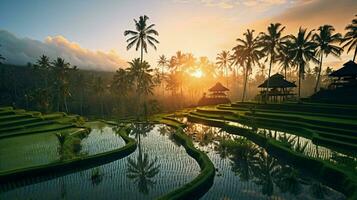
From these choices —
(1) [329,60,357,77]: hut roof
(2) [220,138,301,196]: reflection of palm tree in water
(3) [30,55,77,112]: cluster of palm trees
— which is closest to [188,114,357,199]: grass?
(2) [220,138,301,196]: reflection of palm tree in water

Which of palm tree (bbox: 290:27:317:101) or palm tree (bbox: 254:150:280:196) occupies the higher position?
palm tree (bbox: 290:27:317:101)

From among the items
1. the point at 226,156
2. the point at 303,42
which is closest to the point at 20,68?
the point at 303,42

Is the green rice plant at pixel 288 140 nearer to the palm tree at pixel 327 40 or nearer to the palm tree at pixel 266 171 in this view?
the palm tree at pixel 266 171

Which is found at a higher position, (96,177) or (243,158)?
(243,158)

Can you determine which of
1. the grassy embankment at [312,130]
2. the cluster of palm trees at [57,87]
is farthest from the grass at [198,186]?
the cluster of palm trees at [57,87]

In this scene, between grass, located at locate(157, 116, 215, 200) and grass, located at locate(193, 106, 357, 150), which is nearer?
grass, located at locate(157, 116, 215, 200)

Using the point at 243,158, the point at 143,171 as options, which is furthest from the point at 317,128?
the point at 143,171

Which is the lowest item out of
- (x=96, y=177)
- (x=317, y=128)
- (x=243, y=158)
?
(x=96, y=177)

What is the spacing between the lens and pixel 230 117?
A: 47.1 metres

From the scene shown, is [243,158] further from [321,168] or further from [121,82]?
[121,82]

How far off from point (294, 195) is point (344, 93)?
118 ft

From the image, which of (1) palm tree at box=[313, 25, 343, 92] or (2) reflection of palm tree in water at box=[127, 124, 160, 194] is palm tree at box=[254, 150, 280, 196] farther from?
(1) palm tree at box=[313, 25, 343, 92]

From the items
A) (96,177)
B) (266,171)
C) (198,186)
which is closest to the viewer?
(198,186)

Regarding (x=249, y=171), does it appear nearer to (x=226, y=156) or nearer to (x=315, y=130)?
(x=226, y=156)
